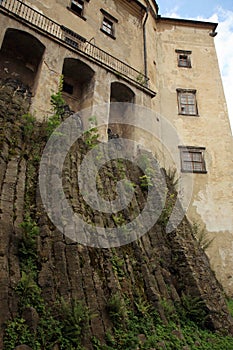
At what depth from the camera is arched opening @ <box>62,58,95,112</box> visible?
15.2 meters

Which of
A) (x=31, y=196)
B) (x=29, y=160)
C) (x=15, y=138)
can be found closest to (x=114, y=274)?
(x=31, y=196)

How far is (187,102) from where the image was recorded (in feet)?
64.1

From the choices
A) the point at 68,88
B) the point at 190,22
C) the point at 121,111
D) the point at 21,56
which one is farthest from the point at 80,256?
the point at 190,22

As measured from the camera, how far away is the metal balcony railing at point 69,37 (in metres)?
14.2

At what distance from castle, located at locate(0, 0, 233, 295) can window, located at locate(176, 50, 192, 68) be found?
0.07m

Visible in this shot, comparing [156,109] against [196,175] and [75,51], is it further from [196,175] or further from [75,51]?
[75,51]

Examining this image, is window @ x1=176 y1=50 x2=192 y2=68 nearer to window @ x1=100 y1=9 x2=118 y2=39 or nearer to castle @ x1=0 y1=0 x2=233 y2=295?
castle @ x1=0 y1=0 x2=233 y2=295

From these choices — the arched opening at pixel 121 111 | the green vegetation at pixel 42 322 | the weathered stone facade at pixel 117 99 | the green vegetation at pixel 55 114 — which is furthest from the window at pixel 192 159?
the green vegetation at pixel 42 322

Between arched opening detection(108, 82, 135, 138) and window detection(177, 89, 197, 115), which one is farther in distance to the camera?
window detection(177, 89, 197, 115)

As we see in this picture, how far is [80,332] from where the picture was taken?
19.2ft

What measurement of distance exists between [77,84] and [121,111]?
9.42ft

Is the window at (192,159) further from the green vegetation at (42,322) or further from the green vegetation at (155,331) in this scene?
the green vegetation at (42,322)

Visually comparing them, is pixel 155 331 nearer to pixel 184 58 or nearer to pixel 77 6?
pixel 77 6

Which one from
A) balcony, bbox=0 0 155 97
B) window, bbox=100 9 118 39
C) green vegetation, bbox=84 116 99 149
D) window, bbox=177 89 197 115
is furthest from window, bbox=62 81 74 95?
window, bbox=177 89 197 115
